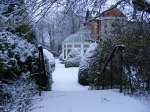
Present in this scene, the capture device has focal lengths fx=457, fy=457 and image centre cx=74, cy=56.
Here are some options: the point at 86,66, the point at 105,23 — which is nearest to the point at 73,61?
the point at 105,23

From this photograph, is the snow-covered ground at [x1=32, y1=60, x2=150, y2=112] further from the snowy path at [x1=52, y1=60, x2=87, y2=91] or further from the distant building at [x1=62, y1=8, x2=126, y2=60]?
the snowy path at [x1=52, y1=60, x2=87, y2=91]

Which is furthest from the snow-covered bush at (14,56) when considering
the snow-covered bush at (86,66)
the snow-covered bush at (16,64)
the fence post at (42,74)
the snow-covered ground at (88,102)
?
the snow-covered bush at (86,66)

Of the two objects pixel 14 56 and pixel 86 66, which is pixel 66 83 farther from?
pixel 14 56

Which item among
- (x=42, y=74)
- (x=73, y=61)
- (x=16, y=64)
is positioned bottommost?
(x=73, y=61)

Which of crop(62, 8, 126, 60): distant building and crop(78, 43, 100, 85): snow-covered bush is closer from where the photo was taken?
crop(62, 8, 126, 60): distant building

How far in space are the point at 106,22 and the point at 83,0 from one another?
7.15m

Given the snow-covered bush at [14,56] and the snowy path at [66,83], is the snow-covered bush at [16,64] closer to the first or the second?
the snow-covered bush at [14,56]

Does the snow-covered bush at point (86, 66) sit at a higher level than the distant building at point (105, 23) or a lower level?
lower

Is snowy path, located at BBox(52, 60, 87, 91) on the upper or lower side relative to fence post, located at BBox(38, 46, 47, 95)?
lower

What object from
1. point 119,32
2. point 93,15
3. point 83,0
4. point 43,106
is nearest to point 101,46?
point 119,32

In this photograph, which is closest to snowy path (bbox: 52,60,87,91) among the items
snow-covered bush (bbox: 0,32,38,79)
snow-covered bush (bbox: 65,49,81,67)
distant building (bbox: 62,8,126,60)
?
distant building (bbox: 62,8,126,60)

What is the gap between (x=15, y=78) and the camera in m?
10.1

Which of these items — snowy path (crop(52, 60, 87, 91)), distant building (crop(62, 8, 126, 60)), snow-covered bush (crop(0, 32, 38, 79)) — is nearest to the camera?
snow-covered bush (crop(0, 32, 38, 79))

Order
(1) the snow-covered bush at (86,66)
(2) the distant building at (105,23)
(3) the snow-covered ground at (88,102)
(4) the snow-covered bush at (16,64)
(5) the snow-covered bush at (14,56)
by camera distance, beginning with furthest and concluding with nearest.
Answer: (1) the snow-covered bush at (86,66), (2) the distant building at (105,23), (5) the snow-covered bush at (14,56), (4) the snow-covered bush at (16,64), (3) the snow-covered ground at (88,102)
